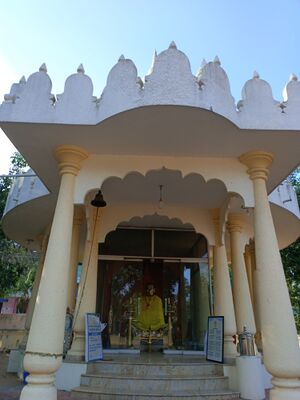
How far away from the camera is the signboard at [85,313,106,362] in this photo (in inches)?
252

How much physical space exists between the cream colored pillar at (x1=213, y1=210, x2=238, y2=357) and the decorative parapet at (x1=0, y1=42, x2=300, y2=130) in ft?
11.7

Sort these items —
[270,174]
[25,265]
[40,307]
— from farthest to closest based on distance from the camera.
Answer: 1. [25,265]
2. [270,174]
3. [40,307]

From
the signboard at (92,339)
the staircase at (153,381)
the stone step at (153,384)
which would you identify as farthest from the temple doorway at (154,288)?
the stone step at (153,384)

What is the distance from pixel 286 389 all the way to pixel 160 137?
11.9ft

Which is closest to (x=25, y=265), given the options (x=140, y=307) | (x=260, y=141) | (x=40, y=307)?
(x=140, y=307)

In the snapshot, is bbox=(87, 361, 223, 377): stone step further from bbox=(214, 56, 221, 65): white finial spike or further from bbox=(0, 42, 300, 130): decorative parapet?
bbox=(214, 56, 221, 65): white finial spike

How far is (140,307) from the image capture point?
9586 millimetres

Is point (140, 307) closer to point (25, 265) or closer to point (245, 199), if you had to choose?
point (245, 199)

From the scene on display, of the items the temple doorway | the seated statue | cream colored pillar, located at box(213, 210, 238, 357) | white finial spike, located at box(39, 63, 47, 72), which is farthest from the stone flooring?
white finial spike, located at box(39, 63, 47, 72)

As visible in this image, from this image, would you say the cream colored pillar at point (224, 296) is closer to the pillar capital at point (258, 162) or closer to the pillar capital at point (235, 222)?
the pillar capital at point (235, 222)

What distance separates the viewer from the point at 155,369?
→ 6.02 meters

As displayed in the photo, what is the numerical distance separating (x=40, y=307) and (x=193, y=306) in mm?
5894

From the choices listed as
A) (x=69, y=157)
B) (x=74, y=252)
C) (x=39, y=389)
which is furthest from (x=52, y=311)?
(x=74, y=252)

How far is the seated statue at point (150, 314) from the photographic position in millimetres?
9055
